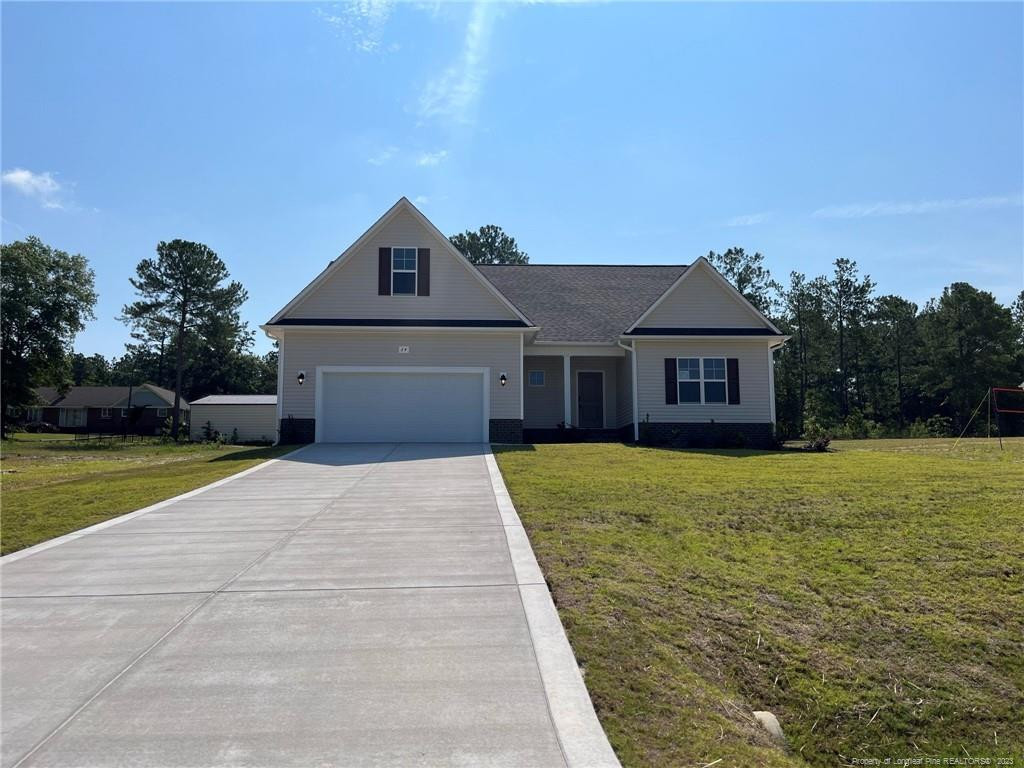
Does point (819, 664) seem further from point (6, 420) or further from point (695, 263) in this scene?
point (6, 420)

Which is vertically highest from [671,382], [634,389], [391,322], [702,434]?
[391,322]

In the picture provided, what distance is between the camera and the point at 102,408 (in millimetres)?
60844

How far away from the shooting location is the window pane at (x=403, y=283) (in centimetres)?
1872

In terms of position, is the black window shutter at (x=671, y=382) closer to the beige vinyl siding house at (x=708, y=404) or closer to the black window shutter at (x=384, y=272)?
the beige vinyl siding house at (x=708, y=404)

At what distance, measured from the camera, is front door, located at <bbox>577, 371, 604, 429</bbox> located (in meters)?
22.3

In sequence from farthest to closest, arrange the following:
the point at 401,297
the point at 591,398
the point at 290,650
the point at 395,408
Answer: the point at 591,398 < the point at 401,297 < the point at 395,408 < the point at 290,650

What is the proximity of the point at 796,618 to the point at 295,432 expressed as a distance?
48.9ft

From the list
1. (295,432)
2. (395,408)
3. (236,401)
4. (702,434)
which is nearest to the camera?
(295,432)

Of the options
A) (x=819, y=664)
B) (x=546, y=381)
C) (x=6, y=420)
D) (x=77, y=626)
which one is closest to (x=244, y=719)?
(x=77, y=626)

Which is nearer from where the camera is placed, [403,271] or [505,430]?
[505,430]

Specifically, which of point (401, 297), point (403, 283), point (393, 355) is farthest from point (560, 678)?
point (403, 283)

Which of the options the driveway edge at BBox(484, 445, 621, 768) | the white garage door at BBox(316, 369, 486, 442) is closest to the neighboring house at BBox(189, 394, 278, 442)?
the white garage door at BBox(316, 369, 486, 442)

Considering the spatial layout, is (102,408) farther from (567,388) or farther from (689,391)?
(689,391)

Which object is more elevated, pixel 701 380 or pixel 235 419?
pixel 701 380
